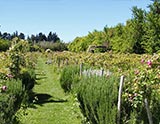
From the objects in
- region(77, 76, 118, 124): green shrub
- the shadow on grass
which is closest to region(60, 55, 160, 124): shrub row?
region(77, 76, 118, 124): green shrub

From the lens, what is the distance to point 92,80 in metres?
8.73

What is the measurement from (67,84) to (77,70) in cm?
91

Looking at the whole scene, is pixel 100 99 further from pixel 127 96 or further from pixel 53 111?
pixel 53 111

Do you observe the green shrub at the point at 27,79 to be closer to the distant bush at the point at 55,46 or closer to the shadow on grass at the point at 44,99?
the shadow on grass at the point at 44,99

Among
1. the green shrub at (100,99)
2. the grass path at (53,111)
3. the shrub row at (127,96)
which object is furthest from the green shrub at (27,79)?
the green shrub at (100,99)

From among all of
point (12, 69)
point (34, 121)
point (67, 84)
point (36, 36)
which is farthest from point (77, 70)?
point (36, 36)

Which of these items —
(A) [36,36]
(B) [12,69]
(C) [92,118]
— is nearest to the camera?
(C) [92,118]

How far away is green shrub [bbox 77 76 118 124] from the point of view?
7730 millimetres

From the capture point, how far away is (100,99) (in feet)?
25.9

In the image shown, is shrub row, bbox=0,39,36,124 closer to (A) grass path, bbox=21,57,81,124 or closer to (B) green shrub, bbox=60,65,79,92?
(A) grass path, bbox=21,57,81,124

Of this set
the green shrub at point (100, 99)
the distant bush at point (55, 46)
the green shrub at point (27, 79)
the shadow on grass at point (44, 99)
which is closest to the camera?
the green shrub at point (100, 99)

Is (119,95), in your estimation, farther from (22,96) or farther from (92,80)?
(22,96)

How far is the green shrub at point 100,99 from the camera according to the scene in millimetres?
7730

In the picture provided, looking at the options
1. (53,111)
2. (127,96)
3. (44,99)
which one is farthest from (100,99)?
(44,99)
